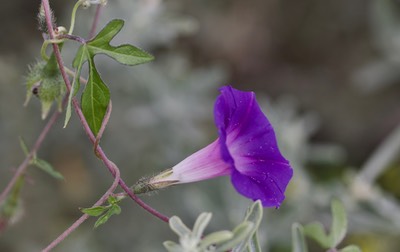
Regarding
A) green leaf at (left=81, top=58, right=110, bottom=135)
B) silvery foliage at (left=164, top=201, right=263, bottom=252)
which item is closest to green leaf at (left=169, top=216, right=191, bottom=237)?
silvery foliage at (left=164, top=201, right=263, bottom=252)

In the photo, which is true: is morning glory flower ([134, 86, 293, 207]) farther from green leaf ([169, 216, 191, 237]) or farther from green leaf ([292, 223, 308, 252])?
green leaf ([292, 223, 308, 252])

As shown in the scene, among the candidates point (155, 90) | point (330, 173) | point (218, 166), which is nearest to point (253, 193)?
point (218, 166)

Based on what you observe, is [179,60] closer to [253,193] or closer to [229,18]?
[229,18]

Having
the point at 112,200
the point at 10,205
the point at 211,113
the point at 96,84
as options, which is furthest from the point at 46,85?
the point at 211,113

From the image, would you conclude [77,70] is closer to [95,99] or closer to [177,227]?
[95,99]

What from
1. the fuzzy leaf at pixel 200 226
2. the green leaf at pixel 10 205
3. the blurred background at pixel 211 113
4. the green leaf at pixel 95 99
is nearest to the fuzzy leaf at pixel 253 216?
the fuzzy leaf at pixel 200 226

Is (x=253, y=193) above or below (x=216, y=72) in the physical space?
below
